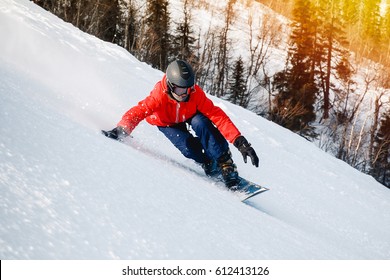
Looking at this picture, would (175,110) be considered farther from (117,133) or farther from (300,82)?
(300,82)

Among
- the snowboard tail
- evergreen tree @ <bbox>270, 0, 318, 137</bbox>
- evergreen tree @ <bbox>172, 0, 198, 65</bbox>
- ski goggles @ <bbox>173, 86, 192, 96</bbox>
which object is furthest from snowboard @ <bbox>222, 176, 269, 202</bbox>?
evergreen tree @ <bbox>172, 0, 198, 65</bbox>

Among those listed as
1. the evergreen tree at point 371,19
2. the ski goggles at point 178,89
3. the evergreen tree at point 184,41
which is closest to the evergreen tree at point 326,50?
the evergreen tree at point 184,41

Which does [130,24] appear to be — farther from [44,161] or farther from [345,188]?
[44,161]

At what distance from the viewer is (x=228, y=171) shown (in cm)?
290

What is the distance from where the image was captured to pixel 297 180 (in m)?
4.07

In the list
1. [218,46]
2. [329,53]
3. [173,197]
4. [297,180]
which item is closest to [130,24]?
[218,46]

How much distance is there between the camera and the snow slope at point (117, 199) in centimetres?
117

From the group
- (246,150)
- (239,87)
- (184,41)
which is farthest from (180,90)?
(184,41)

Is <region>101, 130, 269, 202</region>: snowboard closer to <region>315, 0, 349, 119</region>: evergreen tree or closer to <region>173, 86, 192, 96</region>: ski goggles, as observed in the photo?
<region>173, 86, 192, 96</region>: ski goggles

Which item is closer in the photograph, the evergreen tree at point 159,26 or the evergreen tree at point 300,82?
the evergreen tree at point 300,82

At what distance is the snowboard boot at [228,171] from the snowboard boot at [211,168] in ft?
0.61

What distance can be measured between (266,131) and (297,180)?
152cm

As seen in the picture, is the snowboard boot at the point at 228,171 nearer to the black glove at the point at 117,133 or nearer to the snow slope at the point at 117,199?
the snow slope at the point at 117,199

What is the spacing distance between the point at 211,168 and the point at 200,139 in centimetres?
34
